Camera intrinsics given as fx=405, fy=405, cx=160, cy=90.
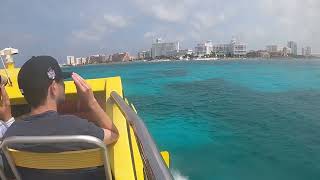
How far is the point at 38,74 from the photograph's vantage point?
87.0 inches

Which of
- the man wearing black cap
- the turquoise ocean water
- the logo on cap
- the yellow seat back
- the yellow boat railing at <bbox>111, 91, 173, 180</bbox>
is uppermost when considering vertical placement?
the logo on cap

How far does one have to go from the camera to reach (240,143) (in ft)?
34.9

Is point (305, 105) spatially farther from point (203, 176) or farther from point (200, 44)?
point (200, 44)

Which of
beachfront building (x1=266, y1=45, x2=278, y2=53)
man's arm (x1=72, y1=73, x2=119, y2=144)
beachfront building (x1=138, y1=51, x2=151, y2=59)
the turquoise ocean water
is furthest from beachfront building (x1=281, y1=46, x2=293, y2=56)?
man's arm (x1=72, y1=73, x2=119, y2=144)

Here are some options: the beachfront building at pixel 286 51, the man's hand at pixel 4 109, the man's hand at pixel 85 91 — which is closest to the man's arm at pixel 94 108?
the man's hand at pixel 85 91

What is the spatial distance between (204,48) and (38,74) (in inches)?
7157

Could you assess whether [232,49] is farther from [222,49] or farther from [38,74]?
[38,74]

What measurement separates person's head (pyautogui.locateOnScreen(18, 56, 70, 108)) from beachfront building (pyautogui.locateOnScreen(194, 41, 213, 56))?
177 meters

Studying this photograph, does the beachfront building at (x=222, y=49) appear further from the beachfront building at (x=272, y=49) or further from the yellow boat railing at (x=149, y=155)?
the yellow boat railing at (x=149, y=155)

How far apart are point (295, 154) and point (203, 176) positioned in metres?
3.06

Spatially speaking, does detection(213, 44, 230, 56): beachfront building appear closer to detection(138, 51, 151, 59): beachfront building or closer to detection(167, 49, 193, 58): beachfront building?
detection(167, 49, 193, 58): beachfront building

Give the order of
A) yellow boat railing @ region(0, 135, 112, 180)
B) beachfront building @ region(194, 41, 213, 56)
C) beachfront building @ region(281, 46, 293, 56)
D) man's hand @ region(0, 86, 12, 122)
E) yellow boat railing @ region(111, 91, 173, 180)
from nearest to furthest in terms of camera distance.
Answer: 1. yellow boat railing @ region(111, 91, 173, 180)
2. yellow boat railing @ region(0, 135, 112, 180)
3. man's hand @ region(0, 86, 12, 122)
4. beachfront building @ region(281, 46, 293, 56)
5. beachfront building @ region(194, 41, 213, 56)

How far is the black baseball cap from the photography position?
2207mm

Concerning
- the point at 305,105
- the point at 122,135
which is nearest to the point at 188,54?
the point at 305,105
